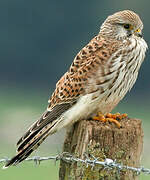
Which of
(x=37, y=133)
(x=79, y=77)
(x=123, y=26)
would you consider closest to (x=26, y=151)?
(x=37, y=133)

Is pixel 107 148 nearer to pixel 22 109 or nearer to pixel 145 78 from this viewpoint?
pixel 22 109

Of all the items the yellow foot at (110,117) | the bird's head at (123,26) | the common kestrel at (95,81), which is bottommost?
the yellow foot at (110,117)

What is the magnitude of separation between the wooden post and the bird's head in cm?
158

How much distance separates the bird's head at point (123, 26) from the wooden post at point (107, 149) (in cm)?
158

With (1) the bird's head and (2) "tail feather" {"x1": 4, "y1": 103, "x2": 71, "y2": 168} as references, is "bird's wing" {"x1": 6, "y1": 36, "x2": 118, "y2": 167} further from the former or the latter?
(1) the bird's head

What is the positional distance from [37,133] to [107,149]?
113 cm

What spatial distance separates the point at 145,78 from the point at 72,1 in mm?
8515

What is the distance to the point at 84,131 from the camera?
23.2 ft

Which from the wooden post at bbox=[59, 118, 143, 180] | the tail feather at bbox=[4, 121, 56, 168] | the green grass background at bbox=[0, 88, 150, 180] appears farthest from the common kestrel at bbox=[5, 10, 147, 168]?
the green grass background at bbox=[0, 88, 150, 180]

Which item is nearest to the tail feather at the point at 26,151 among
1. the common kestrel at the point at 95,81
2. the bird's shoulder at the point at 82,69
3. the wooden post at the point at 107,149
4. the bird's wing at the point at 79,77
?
the common kestrel at the point at 95,81

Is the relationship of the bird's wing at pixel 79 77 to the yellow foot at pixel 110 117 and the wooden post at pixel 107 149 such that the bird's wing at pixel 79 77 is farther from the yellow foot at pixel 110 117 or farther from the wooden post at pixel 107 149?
the wooden post at pixel 107 149

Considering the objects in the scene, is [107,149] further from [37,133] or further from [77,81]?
[77,81]

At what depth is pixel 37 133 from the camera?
7.74 m

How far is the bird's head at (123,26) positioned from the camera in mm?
8266
